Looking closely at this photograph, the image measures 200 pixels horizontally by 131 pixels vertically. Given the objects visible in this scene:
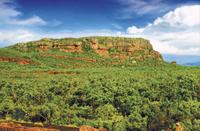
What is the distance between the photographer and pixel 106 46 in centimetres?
15162

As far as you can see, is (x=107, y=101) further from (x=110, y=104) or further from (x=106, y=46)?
(x=106, y=46)

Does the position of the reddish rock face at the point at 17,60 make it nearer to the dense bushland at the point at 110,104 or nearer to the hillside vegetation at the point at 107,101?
the hillside vegetation at the point at 107,101

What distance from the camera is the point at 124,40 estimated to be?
513ft

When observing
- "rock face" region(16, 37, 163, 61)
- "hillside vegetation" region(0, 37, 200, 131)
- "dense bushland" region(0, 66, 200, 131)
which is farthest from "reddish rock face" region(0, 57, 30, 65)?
"dense bushland" region(0, 66, 200, 131)

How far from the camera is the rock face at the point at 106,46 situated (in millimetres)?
141125

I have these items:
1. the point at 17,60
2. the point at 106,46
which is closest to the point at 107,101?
the point at 17,60

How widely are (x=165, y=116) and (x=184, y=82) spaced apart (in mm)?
20429

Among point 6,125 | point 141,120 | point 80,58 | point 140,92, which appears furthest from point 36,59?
point 6,125

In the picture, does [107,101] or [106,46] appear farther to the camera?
[106,46]

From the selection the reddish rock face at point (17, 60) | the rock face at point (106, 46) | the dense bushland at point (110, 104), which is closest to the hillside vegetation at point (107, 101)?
the dense bushland at point (110, 104)

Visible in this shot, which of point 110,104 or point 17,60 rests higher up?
point 17,60

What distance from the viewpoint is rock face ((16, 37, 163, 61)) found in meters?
141

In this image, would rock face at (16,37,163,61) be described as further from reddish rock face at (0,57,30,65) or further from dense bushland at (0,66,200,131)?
dense bushland at (0,66,200,131)

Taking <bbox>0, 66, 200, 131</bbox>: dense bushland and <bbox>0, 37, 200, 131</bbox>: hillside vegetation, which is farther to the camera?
<bbox>0, 37, 200, 131</bbox>: hillside vegetation
